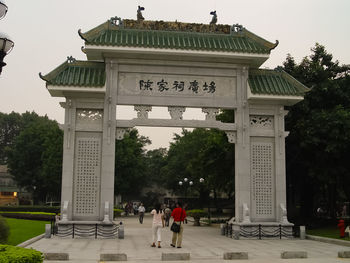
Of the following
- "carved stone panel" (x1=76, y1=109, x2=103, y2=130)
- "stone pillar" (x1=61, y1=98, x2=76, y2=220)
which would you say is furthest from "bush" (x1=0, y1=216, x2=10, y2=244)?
"carved stone panel" (x1=76, y1=109, x2=103, y2=130)

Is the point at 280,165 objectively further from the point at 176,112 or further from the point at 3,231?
the point at 3,231

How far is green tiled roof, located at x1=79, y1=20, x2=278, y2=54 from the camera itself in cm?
1733

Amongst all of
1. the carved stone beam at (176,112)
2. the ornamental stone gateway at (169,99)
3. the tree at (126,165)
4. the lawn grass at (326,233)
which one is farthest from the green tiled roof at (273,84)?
the tree at (126,165)

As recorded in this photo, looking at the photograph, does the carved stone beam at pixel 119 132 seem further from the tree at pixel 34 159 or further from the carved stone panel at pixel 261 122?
the tree at pixel 34 159

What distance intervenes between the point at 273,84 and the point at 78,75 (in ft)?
27.2

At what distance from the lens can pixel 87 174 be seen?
17094mm

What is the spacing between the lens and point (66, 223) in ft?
53.4

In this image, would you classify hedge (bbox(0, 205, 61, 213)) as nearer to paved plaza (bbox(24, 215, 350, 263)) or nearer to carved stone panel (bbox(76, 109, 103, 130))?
carved stone panel (bbox(76, 109, 103, 130))

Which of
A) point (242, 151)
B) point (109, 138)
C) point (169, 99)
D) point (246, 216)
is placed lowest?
point (246, 216)

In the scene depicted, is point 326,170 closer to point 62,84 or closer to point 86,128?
point 86,128

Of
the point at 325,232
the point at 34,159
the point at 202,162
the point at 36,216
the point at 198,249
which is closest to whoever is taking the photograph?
the point at 198,249

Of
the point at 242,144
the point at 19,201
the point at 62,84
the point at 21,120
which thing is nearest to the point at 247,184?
the point at 242,144

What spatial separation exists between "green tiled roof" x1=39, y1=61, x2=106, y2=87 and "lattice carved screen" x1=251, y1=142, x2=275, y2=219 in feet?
23.2

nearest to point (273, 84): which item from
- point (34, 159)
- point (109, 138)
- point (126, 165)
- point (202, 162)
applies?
point (202, 162)
